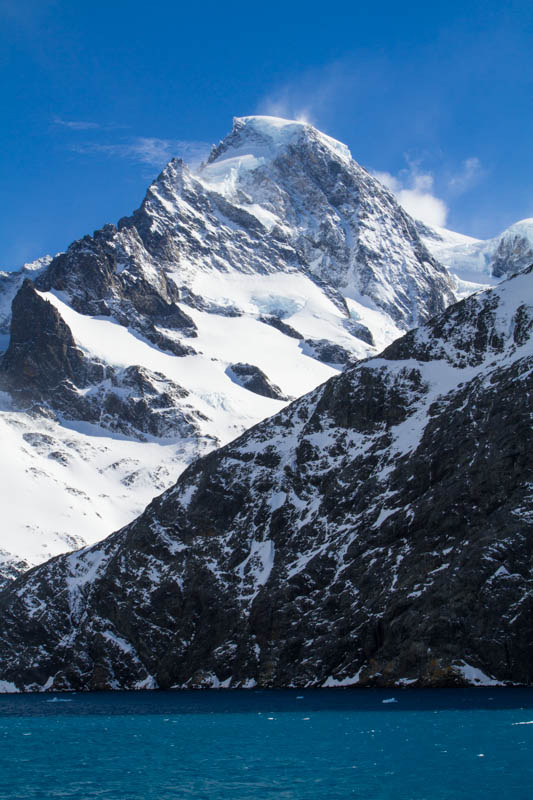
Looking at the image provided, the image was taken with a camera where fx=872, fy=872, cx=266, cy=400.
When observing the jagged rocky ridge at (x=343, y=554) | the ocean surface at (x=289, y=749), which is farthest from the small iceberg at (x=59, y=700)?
the ocean surface at (x=289, y=749)

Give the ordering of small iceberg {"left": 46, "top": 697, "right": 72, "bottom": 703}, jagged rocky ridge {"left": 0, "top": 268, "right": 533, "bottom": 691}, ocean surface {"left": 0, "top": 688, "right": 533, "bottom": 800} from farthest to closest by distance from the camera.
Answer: small iceberg {"left": 46, "top": 697, "right": 72, "bottom": 703}, jagged rocky ridge {"left": 0, "top": 268, "right": 533, "bottom": 691}, ocean surface {"left": 0, "top": 688, "right": 533, "bottom": 800}

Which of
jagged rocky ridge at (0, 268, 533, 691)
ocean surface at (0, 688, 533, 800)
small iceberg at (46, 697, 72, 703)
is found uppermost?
jagged rocky ridge at (0, 268, 533, 691)

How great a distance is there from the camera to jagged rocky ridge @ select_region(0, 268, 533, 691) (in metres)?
Answer: 105

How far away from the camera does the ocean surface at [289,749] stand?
177ft

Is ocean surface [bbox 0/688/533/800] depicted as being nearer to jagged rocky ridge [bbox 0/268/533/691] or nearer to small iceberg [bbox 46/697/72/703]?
jagged rocky ridge [bbox 0/268/533/691]

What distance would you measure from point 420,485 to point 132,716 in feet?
170

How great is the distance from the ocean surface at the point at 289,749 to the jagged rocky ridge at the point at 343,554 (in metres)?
9.41

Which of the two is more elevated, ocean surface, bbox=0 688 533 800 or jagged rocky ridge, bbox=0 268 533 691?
jagged rocky ridge, bbox=0 268 533 691

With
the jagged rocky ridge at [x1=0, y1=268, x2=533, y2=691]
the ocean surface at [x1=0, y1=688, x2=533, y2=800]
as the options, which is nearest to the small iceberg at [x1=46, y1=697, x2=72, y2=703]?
the jagged rocky ridge at [x1=0, y1=268, x2=533, y2=691]

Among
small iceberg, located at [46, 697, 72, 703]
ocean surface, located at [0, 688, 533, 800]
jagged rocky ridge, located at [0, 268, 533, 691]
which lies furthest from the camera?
small iceberg, located at [46, 697, 72, 703]

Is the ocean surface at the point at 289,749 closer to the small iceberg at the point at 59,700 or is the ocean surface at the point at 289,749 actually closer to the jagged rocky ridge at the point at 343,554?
the jagged rocky ridge at the point at 343,554

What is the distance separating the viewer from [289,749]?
226 ft

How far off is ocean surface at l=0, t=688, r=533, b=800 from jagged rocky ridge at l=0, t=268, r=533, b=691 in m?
9.41

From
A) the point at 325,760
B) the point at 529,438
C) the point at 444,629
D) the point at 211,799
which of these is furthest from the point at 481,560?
the point at 211,799
